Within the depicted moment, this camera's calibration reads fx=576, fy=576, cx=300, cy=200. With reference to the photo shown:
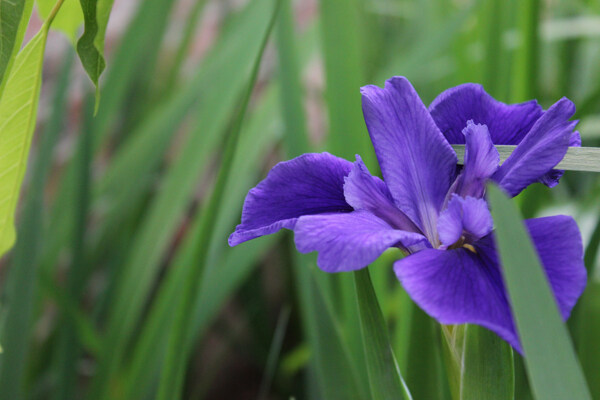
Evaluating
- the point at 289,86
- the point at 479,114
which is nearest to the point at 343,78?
the point at 289,86

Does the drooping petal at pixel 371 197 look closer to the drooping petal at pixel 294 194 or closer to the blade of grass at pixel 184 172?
the drooping petal at pixel 294 194

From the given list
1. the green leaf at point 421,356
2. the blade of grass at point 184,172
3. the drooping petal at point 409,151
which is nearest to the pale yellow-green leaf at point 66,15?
the drooping petal at point 409,151

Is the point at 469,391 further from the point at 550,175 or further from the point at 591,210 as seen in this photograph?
the point at 591,210

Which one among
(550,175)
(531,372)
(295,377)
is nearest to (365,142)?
(550,175)

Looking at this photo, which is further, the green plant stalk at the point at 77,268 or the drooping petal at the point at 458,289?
the green plant stalk at the point at 77,268

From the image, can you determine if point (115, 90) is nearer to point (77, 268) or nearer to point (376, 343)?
point (77, 268)

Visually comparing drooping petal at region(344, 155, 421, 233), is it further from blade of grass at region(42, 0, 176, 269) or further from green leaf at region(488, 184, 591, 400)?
blade of grass at region(42, 0, 176, 269)
